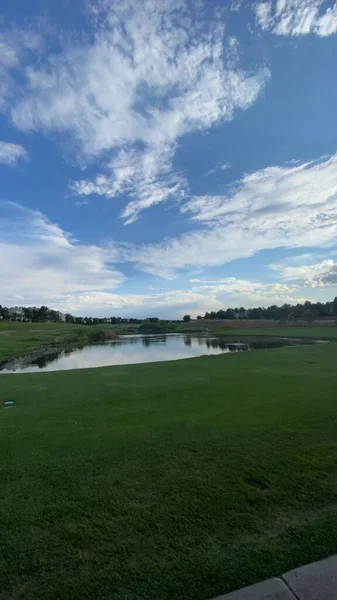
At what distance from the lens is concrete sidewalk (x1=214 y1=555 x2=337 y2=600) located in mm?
2256

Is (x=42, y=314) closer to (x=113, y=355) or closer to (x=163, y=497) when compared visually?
(x=113, y=355)

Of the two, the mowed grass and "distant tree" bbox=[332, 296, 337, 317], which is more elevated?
"distant tree" bbox=[332, 296, 337, 317]

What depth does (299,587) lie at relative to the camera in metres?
2.33

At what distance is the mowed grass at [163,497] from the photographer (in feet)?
8.30

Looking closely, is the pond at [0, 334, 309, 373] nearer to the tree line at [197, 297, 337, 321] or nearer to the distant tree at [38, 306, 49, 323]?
the tree line at [197, 297, 337, 321]

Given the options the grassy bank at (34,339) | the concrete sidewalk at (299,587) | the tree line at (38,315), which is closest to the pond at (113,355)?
the grassy bank at (34,339)

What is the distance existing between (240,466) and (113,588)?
7.38ft

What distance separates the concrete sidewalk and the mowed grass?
10 cm

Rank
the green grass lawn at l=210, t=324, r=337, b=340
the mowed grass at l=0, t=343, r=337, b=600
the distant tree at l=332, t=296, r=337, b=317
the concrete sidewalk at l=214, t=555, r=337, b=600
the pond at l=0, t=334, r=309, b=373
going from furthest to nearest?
1. the distant tree at l=332, t=296, r=337, b=317
2. the green grass lawn at l=210, t=324, r=337, b=340
3. the pond at l=0, t=334, r=309, b=373
4. the mowed grass at l=0, t=343, r=337, b=600
5. the concrete sidewalk at l=214, t=555, r=337, b=600

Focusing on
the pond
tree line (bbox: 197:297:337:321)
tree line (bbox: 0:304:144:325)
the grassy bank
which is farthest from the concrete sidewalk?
tree line (bbox: 0:304:144:325)

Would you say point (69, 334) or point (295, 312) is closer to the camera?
point (69, 334)

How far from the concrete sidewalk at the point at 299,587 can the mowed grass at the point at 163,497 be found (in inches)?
3.8

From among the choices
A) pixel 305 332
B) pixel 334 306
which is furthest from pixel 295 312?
pixel 305 332

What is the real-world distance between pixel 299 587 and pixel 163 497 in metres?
1.56
